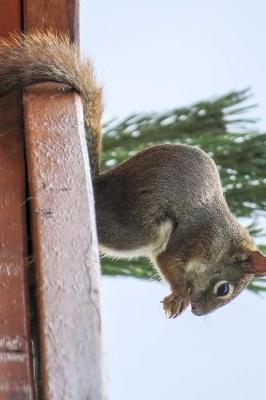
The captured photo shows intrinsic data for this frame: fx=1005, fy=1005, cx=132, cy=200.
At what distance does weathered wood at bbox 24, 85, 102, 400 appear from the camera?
1.03 metres

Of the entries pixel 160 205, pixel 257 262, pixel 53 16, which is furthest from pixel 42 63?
pixel 257 262

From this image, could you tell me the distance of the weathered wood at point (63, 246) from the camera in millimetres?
1032

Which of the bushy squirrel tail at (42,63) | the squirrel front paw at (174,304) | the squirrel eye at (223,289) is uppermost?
the bushy squirrel tail at (42,63)

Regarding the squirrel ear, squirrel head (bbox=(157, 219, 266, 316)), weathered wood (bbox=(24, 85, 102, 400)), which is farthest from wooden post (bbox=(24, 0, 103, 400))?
the squirrel ear

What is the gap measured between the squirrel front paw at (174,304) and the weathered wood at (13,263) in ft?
1.84

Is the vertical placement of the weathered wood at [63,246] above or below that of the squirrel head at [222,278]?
above

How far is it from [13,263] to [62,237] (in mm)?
73

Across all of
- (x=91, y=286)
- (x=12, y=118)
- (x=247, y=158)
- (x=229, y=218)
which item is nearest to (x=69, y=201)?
(x=91, y=286)

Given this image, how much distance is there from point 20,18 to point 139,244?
0.49 metres

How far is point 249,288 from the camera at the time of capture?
2439mm

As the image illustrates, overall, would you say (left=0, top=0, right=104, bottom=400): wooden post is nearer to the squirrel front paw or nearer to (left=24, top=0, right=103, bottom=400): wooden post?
(left=24, top=0, right=103, bottom=400): wooden post

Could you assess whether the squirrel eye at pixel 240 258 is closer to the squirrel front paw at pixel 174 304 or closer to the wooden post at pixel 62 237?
the squirrel front paw at pixel 174 304

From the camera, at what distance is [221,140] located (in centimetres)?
255

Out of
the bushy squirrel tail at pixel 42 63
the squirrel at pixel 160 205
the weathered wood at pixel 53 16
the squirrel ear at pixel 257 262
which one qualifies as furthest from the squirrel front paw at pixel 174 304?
the weathered wood at pixel 53 16
